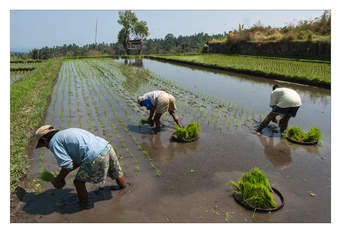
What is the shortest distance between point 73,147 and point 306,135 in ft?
15.9

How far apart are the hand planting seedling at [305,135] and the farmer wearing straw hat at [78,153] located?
4189 mm

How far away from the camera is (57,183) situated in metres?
3.08

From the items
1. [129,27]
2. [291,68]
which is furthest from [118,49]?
[291,68]

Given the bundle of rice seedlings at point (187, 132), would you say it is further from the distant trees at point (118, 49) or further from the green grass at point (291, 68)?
the distant trees at point (118, 49)

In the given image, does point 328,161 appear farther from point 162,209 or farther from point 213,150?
point 162,209

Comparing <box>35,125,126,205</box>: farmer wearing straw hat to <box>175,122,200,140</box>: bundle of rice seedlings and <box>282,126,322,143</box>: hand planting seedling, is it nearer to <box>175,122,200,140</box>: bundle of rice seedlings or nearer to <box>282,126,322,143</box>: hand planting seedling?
<box>175,122,200,140</box>: bundle of rice seedlings

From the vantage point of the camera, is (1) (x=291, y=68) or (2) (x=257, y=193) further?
(1) (x=291, y=68)

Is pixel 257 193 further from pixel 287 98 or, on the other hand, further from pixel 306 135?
pixel 287 98

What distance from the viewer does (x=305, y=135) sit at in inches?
215

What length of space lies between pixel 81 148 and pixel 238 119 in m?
5.20

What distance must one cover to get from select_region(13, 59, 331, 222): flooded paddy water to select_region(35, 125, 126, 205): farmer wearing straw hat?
1.46ft

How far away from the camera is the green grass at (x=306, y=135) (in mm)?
5375

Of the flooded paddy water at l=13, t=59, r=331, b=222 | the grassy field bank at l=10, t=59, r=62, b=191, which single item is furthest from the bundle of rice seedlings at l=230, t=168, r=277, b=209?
the grassy field bank at l=10, t=59, r=62, b=191

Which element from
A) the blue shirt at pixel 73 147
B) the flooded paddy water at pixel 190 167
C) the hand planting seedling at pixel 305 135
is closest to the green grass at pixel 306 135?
the hand planting seedling at pixel 305 135
